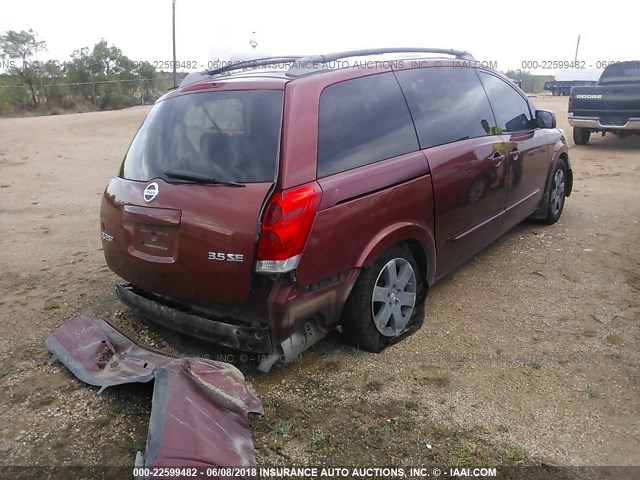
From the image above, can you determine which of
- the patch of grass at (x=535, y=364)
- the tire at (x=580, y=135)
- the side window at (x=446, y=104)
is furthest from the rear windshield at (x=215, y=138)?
the tire at (x=580, y=135)

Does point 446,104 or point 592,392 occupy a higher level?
point 446,104

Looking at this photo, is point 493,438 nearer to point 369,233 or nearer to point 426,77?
point 369,233

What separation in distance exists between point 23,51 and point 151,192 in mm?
37104

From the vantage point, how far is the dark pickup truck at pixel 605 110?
1084 cm

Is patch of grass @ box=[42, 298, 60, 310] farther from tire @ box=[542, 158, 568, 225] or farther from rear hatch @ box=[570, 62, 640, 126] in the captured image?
rear hatch @ box=[570, 62, 640, 126]

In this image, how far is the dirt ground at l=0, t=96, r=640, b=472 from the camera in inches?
102

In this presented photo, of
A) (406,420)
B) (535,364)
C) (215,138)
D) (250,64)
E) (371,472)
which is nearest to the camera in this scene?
(371,472)

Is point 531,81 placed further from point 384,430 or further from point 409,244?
point 384,430

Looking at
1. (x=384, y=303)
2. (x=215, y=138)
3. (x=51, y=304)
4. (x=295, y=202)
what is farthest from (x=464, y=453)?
(x=51, y=304)

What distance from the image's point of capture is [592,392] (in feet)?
9.74

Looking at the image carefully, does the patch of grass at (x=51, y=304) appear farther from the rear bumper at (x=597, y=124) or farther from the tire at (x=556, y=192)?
the rear bumper at (x=597, y=124)

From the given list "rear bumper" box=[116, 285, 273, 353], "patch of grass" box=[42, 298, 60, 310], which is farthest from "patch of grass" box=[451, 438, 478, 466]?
"patch of grass" box=[42, 298, 60, 310]

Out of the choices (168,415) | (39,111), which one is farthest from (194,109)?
(39,111)

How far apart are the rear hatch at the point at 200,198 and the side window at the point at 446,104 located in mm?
1154
